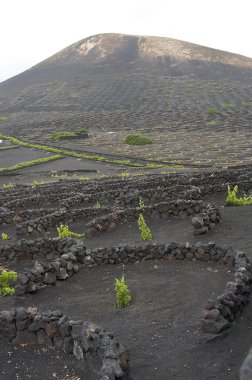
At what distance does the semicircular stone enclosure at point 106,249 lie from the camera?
1122 centimetres

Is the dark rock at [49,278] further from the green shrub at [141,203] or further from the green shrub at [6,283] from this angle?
the green shrub at [141,203]

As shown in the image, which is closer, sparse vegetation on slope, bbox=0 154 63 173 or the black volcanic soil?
the black volcanic soil

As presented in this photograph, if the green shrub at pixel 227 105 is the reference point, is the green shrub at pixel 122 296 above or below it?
below

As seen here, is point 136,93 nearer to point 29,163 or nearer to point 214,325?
point 29,163

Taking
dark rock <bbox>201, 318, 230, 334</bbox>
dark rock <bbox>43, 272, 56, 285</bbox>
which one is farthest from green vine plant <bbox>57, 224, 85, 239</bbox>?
dark rock <bbox>201, 318, 230, 334</bbox>

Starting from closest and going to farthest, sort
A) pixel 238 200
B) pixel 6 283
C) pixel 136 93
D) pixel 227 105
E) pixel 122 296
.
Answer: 1. pixel 122 296
2. pixel 6 283
3. pixel 238 200
4. pixel 227 105
5. pixel 136 93

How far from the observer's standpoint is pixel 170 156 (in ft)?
205

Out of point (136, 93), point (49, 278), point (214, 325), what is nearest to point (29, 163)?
point (49, 278)

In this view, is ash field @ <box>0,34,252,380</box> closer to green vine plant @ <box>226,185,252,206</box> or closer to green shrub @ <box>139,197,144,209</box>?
green shrub @ <box>139,197,144,209</box>

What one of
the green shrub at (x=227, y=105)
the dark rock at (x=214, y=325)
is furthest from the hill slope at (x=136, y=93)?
the dark rock at (x=214, y=325)

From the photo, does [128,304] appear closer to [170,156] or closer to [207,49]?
[170,156]

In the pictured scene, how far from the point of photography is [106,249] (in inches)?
696

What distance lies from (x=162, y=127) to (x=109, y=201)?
230ft

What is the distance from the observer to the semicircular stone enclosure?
36.8ft
